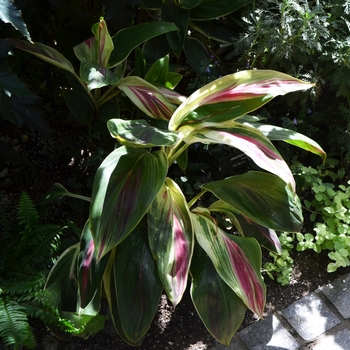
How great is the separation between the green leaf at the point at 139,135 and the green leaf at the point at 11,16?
39 centimetres

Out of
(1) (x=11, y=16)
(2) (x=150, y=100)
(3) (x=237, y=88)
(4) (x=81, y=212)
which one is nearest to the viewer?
(1) (x=11, y=16)

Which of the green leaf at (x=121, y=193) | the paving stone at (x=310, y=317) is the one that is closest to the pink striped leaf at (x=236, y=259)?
the green leaf at (x=121, y=193)

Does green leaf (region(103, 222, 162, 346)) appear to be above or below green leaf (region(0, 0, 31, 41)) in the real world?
below

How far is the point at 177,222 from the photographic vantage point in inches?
70.6

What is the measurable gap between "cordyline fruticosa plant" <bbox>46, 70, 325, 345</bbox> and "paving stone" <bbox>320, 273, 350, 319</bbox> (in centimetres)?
61

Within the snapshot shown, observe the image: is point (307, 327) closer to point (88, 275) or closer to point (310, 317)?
point (310, 317)

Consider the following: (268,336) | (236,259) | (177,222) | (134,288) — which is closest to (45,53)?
(177,222)

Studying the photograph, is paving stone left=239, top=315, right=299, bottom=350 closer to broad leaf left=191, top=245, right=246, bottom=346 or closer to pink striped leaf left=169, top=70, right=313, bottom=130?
broad leaf left=191, top=245, right=246, bottom=346

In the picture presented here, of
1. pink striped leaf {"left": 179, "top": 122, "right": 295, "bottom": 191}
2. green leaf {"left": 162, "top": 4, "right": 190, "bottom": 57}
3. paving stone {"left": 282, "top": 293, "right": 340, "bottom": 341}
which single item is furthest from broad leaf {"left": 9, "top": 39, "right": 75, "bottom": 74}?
paving stone {"left": 282, "top": 293, "right": 340, "bottom": 341}

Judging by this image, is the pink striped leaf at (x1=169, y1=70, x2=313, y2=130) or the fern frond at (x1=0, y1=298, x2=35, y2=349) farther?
the pink striped leaf at (x1=169, y1=70, x2=313, y2=130)

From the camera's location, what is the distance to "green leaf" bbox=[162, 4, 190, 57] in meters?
2.32

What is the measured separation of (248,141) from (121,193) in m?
0.47

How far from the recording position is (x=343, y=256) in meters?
2.31

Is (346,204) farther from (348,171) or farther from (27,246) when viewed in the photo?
(27,246)
